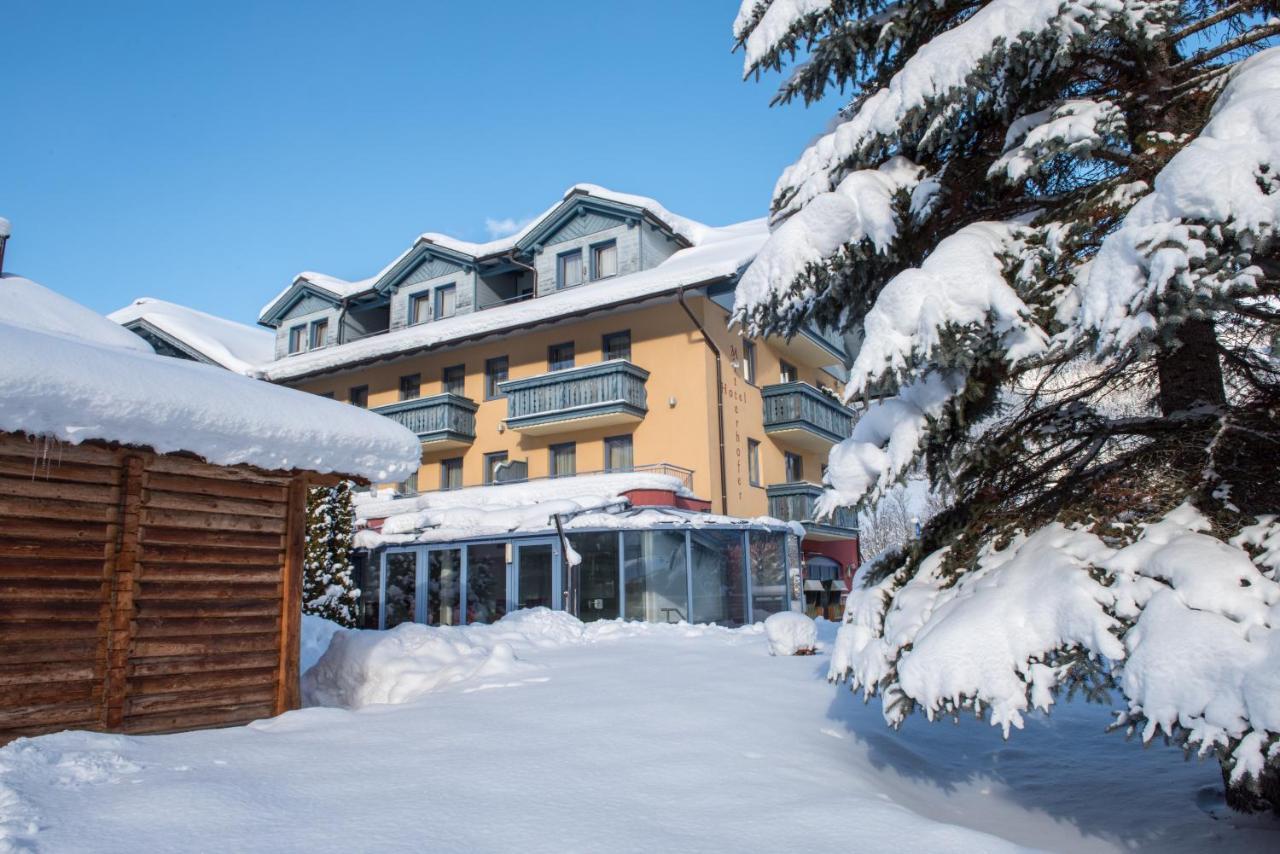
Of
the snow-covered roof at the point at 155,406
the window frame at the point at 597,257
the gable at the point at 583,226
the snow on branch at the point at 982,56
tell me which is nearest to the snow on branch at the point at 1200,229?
the snow on branch at the point at 982,56

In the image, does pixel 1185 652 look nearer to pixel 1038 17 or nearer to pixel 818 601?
pixel 1038 17

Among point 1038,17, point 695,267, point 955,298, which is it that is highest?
point 695,267

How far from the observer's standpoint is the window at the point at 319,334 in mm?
30719

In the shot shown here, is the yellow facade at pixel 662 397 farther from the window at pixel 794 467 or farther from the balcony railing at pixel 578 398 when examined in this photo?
the balcony railing at pixel 578 398

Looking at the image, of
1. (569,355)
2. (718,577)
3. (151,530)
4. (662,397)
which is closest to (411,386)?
(569,355)

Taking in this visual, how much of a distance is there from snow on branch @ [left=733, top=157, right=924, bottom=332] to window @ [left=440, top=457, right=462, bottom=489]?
20442 mm

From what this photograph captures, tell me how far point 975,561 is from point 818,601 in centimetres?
1983

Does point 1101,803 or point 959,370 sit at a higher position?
point 959,370

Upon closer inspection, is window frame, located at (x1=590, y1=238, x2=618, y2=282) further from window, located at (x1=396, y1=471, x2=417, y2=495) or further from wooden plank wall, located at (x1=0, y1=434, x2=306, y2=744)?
wooden plank wall, located at (x1=0, y1=434, x2=306, y2=744)

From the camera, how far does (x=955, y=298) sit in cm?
532

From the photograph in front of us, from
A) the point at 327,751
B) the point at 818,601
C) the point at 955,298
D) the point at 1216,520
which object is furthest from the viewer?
the point at 818,601

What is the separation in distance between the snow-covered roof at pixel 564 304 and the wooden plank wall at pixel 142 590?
1486 centimetres

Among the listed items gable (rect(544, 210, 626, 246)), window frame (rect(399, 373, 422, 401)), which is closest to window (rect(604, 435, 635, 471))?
gable (rect(544, 210, 626, 246))

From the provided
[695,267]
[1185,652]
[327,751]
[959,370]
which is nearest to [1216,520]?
[1185,652]
